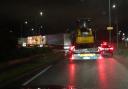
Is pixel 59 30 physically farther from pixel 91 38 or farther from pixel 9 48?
pixel 9 48

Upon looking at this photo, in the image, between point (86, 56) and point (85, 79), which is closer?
point (85, 79)

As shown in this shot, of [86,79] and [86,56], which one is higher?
[86,56]

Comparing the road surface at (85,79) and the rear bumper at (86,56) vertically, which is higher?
the rear bumper at (86,56)

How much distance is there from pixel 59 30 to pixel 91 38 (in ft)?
190

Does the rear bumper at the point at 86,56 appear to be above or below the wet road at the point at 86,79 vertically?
above

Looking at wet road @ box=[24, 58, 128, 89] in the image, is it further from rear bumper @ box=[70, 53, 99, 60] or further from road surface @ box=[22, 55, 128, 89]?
rear bumper @ box=[70, 53, 99, 60]

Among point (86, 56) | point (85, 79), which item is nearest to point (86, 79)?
point (85, 79)

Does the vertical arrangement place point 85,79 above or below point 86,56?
below

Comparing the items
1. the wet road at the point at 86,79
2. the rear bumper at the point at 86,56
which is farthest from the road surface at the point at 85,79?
the rear bumper at the point at 86,56

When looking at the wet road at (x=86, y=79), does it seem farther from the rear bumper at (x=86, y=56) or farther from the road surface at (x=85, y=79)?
the rear bumper at (x=86, y=56)

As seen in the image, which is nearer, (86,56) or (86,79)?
(86,79)

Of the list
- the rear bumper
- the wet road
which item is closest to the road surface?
the wet road

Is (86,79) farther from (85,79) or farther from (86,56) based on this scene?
(86,56)

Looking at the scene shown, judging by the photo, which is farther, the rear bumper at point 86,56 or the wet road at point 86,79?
the rear bumper at point 86,56
